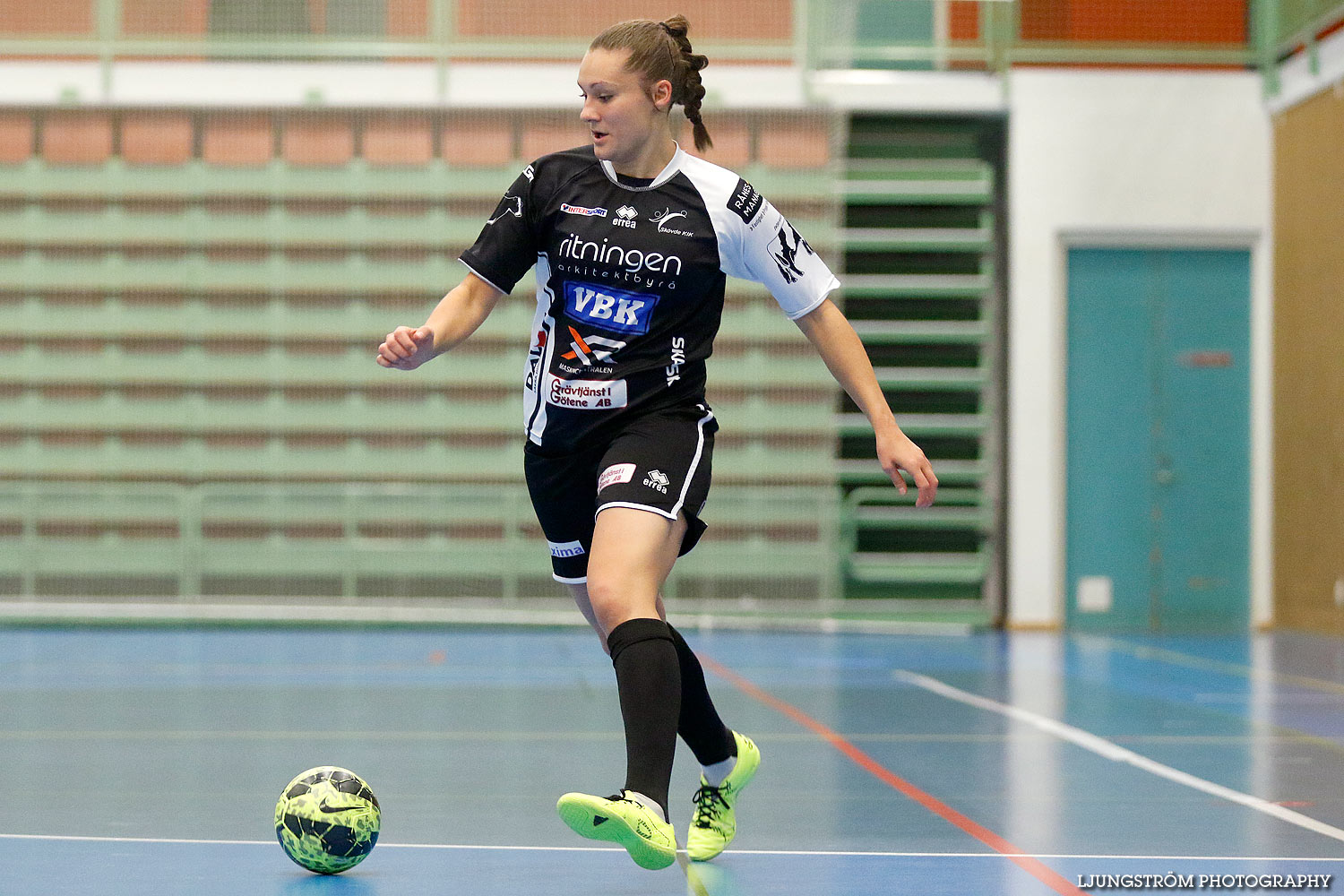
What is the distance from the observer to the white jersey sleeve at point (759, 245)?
11.2ft

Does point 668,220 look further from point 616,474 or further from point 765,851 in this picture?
point 765,851

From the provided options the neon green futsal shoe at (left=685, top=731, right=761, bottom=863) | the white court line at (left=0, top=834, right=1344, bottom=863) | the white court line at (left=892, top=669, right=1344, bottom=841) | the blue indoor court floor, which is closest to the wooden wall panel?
the blue indoor court floor

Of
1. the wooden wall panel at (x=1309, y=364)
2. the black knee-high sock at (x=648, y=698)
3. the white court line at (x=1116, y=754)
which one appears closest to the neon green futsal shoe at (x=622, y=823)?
the black knee-high sock at (x=648, y=698)

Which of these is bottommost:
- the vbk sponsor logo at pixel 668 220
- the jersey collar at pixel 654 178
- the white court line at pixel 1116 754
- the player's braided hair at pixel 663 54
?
the white court line at pixel 1116 754

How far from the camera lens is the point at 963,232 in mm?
12742

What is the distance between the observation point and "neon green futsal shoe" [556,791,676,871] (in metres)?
2.79

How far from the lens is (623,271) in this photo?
3307 mm

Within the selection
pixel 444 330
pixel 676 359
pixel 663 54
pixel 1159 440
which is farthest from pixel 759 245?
pixel 1159 440

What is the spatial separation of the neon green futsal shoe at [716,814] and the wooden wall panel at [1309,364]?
361 inches

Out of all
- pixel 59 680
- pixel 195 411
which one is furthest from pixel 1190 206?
pixel 59 680

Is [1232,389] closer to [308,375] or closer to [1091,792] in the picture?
[308,375]

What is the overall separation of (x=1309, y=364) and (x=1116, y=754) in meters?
7.70

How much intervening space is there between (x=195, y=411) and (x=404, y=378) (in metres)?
1.76

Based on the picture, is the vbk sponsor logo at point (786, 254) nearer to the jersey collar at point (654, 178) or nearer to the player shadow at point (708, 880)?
the jersey collar at point (654, 178)
